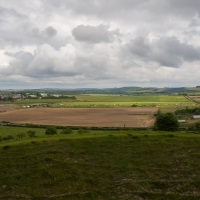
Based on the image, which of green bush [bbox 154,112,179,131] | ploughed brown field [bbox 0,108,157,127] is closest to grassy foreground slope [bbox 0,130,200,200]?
green bush [bbox 154,112,179,131]

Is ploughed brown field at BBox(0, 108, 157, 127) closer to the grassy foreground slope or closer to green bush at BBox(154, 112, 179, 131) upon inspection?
green bush at BBox(154, 112, 179, 131)

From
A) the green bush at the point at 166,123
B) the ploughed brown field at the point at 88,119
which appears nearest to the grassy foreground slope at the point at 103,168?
the green bush at the point at 166,123

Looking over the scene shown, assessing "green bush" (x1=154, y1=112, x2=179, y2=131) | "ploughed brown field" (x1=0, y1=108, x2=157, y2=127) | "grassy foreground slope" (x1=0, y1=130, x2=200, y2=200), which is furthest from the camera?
"ploughed brown field" (x1=0, y1=108, x2=157, y2=127)

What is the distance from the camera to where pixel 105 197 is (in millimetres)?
15188

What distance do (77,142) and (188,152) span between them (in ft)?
38.9

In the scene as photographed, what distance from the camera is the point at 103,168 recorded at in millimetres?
19547

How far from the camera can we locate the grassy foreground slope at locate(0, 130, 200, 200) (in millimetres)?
15844

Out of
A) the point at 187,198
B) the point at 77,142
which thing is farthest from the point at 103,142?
the point at 187,198

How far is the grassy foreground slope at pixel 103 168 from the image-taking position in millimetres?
15844

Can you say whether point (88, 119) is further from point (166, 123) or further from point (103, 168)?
point (103, 168)

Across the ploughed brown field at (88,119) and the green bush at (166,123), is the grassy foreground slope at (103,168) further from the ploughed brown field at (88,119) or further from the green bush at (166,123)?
the ploughed brown field at (88,119)

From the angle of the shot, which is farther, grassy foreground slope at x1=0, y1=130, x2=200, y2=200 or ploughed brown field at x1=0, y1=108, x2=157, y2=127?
ploughed brown field at x1=0, y1=108, x2=157, y2=127

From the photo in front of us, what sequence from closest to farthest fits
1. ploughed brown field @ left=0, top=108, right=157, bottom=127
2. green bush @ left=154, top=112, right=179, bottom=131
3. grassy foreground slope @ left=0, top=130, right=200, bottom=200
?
grassy foreground slope @ left=0, top=130, right=200, bottom=200, green bush @ left=154, top=112, right=179, bottom=131, ploughed brown field @ left=0, top=108, right=157, bottom=127

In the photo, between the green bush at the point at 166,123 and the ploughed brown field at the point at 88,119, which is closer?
the green bush at the point at 166,123
